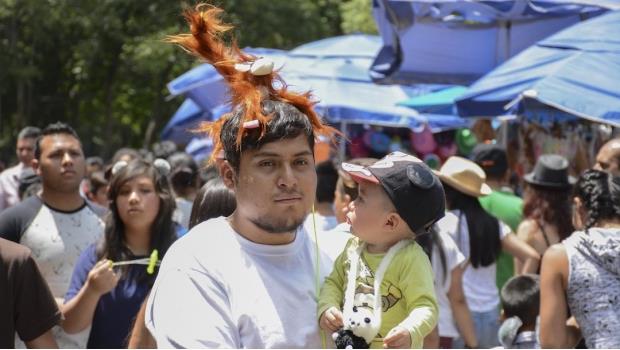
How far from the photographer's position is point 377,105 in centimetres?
1181

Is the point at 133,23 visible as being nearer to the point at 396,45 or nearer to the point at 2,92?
the point at 2,92

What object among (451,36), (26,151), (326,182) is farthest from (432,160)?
(326,182)

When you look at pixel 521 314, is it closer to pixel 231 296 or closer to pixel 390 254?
pixel 390 254

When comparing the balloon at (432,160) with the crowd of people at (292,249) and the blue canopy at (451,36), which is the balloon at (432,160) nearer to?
the blue canopy at (451,36)

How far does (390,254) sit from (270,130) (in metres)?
0.67

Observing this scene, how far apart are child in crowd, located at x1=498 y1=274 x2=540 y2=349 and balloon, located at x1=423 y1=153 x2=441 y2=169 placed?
23.8 feet

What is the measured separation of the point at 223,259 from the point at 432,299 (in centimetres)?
75

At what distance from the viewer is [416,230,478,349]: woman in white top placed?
5820 millimetres

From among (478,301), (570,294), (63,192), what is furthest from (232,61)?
(478,301)

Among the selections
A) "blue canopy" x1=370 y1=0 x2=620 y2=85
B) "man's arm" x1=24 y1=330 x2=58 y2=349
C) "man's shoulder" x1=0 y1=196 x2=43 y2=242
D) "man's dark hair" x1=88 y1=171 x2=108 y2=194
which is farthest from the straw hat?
"man's dark hair" x1=88 y1=171 x2=108 y2=194

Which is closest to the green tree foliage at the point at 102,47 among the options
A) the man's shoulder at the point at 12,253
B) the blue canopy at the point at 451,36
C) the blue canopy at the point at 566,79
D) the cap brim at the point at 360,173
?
the blue canopy at the point at 451,36

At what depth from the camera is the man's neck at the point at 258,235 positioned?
10.2ft

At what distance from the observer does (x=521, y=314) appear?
587cm

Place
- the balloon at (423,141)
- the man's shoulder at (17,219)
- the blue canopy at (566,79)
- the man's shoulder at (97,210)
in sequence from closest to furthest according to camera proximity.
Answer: the blue canopy at (566,79) < the man's shoulder at (17,219) < the man's shoulder at (97,210) < the balloon at (423,141)
